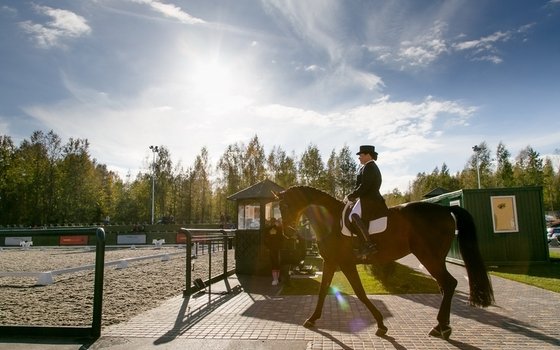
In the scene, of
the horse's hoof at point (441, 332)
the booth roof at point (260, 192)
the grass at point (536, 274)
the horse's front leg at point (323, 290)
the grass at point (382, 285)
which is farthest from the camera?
the booth roof at point (260, 192)

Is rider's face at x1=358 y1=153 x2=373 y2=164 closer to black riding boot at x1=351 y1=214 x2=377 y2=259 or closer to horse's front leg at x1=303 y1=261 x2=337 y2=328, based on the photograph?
black riding boot at x1=351 y1=214 x2=377 y2=259

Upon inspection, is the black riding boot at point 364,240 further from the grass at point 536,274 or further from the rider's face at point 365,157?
the grass at point 536,274

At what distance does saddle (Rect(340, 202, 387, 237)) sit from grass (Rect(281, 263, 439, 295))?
12.1 ft

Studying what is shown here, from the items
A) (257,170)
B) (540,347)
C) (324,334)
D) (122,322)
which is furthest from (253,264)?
(257,170)

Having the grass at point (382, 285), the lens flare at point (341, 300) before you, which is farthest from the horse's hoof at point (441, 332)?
the grass at point (382, 285)

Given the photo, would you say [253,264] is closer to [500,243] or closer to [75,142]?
[500,243]

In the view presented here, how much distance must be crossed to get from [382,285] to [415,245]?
4.71 m

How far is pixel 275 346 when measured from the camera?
503 cm

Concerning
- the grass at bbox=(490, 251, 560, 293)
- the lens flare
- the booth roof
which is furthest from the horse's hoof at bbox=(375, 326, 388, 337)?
the booth roof

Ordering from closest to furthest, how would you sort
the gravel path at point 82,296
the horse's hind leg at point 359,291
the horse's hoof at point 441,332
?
the horse's hoof at point 441,332, the horse's hind leg at point 359,291, the gravel path at point 82,296

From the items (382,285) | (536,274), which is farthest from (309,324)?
(536,274)

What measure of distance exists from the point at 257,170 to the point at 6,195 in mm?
37533

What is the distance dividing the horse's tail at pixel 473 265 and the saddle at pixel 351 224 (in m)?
1.28

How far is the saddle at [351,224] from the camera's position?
5.90 meters
